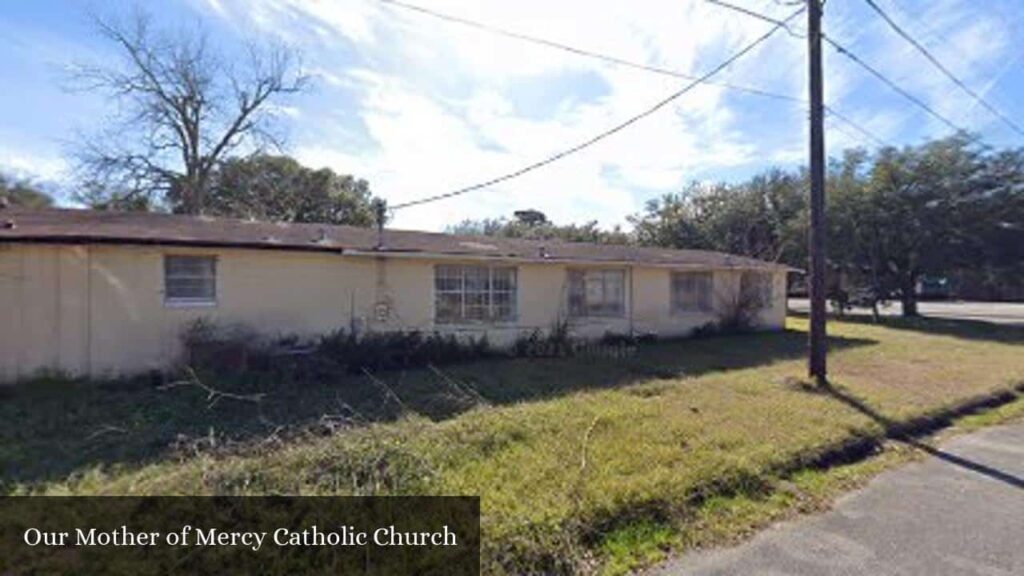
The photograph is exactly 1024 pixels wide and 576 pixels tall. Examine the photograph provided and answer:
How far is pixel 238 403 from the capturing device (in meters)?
8.64

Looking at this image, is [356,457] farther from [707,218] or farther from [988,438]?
[707,218]

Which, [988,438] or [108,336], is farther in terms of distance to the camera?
[108,336]

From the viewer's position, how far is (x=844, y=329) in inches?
876

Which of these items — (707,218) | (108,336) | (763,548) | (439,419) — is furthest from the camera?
(707,218)

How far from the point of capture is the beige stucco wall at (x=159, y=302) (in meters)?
9.50

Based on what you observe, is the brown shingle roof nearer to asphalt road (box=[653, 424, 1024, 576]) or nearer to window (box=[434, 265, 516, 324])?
window (box=[434, 265, 516, 324])

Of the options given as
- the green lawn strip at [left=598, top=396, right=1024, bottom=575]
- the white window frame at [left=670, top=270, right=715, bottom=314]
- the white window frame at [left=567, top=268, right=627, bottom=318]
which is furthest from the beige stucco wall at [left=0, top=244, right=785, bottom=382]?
the green lawn strip at [left=598, top=396, right=1024, bottom=575]

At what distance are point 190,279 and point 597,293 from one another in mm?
9817

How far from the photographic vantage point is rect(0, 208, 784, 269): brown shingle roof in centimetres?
990

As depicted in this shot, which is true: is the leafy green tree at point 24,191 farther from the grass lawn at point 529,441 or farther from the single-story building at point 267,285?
the grass lawn at point 529,441

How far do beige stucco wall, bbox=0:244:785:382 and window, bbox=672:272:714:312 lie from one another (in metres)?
5.62

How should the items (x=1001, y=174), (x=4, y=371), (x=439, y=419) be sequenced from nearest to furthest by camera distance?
(x=439, y=419), (x=4, y=371), (x=1001, y=174)

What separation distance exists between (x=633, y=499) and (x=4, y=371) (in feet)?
30.6

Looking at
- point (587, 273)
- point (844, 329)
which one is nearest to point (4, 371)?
point (587, 273)
